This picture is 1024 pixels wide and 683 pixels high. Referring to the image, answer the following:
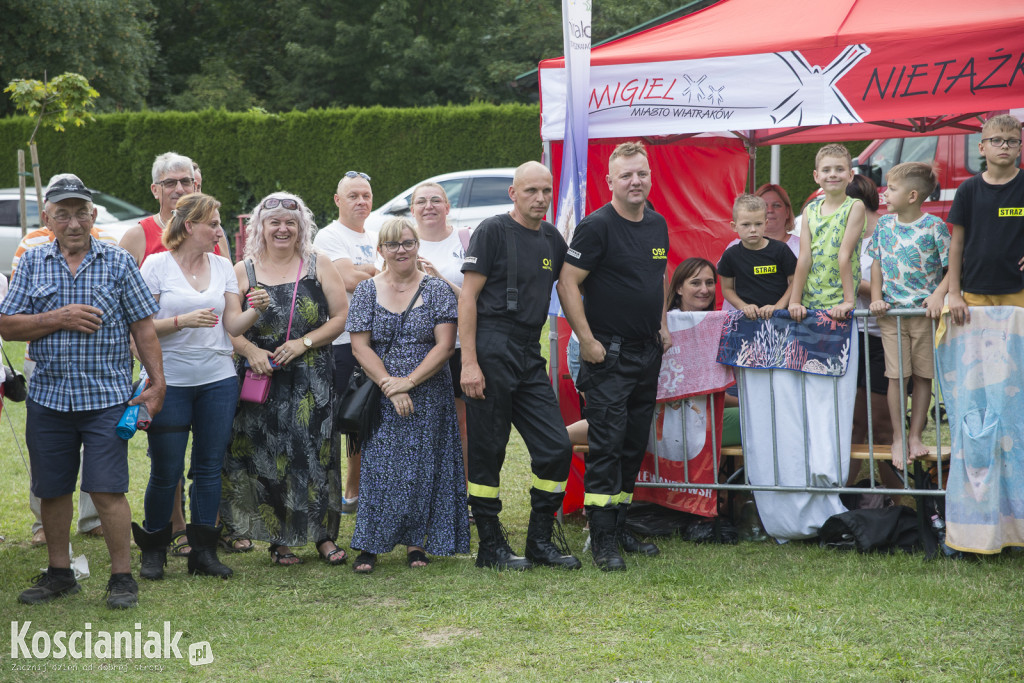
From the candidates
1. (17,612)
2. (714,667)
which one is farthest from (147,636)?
(714,667)

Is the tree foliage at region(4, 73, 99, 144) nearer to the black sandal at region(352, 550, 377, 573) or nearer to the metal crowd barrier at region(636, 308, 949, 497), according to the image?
the black sandal at region(352, 550, 377, 573)

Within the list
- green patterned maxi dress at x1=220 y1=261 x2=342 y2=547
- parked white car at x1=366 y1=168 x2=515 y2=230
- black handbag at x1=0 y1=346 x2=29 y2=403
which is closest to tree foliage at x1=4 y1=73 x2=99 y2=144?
parked white car at x1=366 y1=168 x2=515 y2=230

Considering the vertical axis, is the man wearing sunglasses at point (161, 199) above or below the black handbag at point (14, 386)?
above

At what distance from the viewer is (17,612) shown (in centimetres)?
Result: 445

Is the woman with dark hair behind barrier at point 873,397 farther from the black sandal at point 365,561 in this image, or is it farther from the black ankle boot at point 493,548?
the black sandal at point 365,561

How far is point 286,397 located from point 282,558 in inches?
32.9

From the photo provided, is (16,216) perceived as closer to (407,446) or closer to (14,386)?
(14,386)

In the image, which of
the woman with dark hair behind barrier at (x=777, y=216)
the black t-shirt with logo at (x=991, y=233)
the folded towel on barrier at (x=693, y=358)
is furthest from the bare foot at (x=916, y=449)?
the woman with dark hair behind barrier at (x=777, y=216)

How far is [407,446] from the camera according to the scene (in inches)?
197

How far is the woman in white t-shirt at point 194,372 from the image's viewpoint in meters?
4.77

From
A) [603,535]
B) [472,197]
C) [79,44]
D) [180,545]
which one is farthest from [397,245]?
[79,44]

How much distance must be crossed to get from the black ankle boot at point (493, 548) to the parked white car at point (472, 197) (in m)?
9.96

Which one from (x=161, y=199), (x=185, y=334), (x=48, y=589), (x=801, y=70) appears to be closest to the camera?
(x=48, y=589)

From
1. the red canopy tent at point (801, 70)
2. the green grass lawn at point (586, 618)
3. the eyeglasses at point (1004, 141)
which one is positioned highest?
the red canopy tent at point (801, 70)
